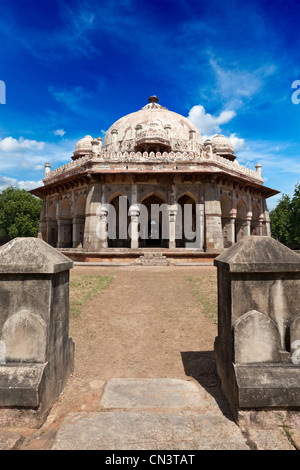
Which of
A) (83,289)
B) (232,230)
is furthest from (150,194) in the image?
(83,289)

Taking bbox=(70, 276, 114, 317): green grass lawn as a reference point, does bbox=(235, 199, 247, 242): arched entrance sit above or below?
above

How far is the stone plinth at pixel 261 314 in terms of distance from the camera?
2.71m

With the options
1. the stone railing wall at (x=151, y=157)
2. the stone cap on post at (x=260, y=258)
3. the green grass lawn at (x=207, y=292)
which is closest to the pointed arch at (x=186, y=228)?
the stone railing wall at (x=151, y=157)

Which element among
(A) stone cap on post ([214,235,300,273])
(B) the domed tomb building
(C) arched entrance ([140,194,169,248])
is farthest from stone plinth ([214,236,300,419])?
(C) arched entrance ([140,194,169,248])

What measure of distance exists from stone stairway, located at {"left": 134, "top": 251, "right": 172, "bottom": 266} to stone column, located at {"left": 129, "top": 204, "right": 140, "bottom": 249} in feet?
4.03

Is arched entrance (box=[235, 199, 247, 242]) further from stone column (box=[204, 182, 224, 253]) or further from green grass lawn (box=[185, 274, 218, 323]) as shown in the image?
green grass lawn (box=[185, 274, 218, 323])

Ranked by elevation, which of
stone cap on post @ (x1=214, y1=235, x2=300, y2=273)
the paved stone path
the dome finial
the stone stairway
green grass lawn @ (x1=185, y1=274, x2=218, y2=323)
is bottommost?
the paved stone path

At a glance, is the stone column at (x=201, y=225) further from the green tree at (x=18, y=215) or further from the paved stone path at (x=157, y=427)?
the green tree at (x=18, y=215)

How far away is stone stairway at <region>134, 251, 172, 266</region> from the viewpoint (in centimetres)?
1466

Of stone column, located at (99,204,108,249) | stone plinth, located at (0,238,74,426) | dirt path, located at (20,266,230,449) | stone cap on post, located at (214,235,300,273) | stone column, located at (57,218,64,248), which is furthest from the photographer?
stone column, located at (57,218,64,248)

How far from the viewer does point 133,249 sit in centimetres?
1599
